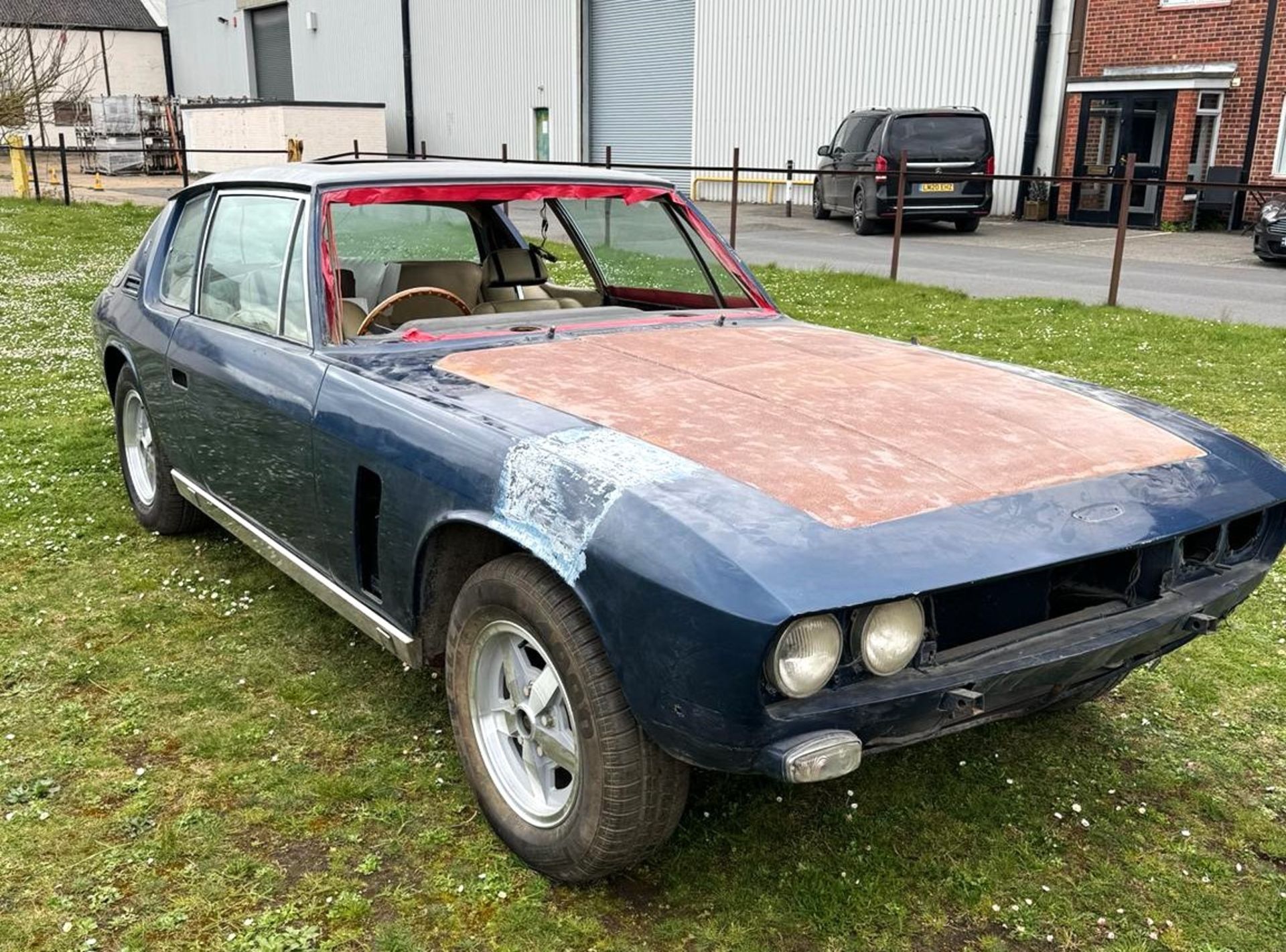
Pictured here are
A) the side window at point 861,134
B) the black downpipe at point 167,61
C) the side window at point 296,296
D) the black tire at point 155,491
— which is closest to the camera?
the side window at point 296,296

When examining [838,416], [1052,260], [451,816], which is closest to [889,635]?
[838,416]

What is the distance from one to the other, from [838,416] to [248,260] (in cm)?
214

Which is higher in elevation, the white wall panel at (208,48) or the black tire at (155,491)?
the white wall panel at (208,48)

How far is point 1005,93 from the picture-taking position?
69.4 feet

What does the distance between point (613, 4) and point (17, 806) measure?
1096 inches

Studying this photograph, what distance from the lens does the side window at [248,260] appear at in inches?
143

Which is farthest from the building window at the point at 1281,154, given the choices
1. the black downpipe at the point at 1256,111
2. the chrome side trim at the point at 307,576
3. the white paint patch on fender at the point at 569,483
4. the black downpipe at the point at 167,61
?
the black downpipe at the point at 167,61

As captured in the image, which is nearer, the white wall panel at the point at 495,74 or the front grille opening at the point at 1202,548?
the front grille opening at the point at 1202,548

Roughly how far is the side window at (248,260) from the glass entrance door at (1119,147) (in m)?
18.8

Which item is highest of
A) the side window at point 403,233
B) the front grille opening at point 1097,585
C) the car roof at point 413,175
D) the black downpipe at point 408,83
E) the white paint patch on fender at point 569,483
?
the black downpipe at point 408,83

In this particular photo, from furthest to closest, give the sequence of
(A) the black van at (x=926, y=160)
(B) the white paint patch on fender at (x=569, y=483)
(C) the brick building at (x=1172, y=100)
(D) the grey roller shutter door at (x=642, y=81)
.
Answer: (D) the grey roller shutter door at (x=642, y=81) → (C) the brick building at (x=1172, y=100) → (A) the black van at (x=926, y=160) → (B) the white paint patch on fender at (x=569, y=483)

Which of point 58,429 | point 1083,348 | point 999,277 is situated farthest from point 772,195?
point 58,429

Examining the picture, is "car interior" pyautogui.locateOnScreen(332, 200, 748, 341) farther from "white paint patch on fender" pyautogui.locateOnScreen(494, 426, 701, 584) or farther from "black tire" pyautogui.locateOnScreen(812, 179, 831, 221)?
"black tire" pyautogui.locateOnScreen(812, 179, 831, 221)

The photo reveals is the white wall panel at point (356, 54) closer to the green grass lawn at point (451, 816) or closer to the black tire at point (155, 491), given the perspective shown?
the black tire at point (155, 491)
